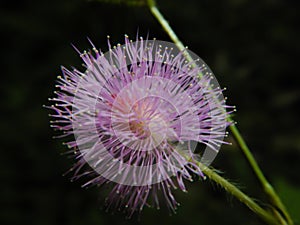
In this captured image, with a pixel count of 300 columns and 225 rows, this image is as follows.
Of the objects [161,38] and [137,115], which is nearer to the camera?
[137,115]

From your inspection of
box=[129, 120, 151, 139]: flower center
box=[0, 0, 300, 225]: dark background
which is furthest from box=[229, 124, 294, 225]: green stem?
box=[0, 0, 300, 225]: dark background

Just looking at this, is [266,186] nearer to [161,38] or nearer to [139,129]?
[139,129]

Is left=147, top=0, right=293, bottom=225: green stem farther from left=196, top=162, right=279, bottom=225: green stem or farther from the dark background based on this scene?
the dark background

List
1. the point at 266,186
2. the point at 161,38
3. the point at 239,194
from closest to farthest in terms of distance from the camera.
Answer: the point at 239,194 < the point at 266,186 < the point at 161,38

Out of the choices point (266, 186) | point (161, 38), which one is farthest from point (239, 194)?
point (161, 38)

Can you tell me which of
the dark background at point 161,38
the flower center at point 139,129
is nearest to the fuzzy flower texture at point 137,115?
the flower center at point 139,129

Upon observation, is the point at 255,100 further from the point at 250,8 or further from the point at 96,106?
the point at 96,106

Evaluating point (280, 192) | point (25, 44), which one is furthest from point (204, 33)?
point (280, 192)
